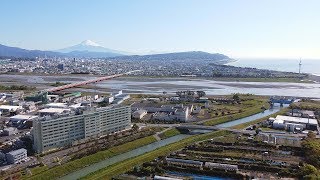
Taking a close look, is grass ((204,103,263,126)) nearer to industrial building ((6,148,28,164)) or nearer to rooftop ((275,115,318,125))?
rooftop ((275,115,318,125))

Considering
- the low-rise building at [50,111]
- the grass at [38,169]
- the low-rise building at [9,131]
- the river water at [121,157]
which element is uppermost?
the low-rise building at [50,111]

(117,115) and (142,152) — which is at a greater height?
(117,115)

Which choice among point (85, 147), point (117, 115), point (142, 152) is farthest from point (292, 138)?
point (85, 147)

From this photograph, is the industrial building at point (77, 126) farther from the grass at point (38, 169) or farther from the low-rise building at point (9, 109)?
the low-rise building at point (9, 109)

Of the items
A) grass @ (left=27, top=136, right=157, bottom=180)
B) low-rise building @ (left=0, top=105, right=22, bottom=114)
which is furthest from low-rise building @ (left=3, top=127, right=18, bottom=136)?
grass @ (left=27, top=136, right=157, bottom=180)

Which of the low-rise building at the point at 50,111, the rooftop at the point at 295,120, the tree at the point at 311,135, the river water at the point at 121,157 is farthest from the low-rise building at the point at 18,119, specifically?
the tree at the point at 311,135

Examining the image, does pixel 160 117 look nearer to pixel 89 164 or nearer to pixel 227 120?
pixel 227 120
